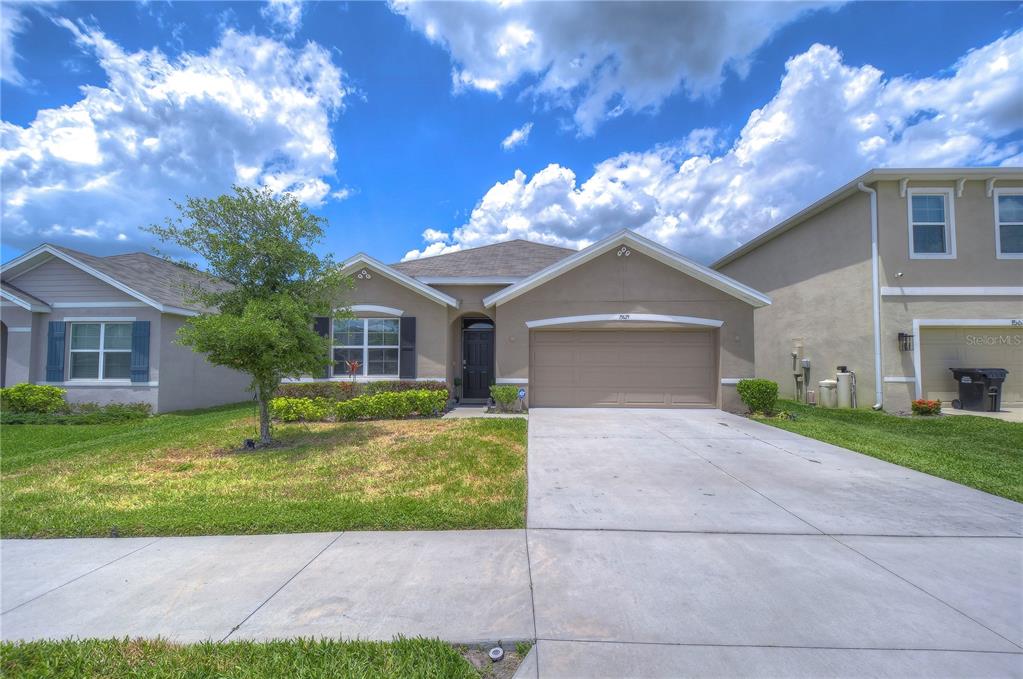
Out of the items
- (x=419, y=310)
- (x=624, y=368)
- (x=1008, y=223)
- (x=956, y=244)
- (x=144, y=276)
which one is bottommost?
(x=624, y=368)

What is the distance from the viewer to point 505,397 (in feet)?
38.1

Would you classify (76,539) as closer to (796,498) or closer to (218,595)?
(218,595)

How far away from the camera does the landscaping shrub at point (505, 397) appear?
11.6 meters

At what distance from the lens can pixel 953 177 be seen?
11.6m

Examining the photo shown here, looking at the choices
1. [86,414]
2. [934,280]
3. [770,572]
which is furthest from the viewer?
[934,280]

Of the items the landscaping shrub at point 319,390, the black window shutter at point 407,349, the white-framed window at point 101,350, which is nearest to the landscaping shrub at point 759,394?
the black window shutter at point 407,349

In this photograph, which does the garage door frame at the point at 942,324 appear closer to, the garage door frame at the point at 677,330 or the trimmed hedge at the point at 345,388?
the garage door frame at the point at 677,330

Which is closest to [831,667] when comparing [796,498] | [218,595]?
[796,498]

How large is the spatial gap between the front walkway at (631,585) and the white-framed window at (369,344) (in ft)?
26.4

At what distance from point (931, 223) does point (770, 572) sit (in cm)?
1332

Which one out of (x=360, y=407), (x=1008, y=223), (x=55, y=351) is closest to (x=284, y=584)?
(x=360, y=407)

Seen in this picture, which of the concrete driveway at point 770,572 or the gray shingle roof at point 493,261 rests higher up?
the gray shingle roof at point 493,261

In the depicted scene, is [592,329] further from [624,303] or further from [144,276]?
[144,276]

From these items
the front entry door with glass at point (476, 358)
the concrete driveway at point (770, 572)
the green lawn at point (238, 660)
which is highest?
the front entry door with glass at point (476, 358)
